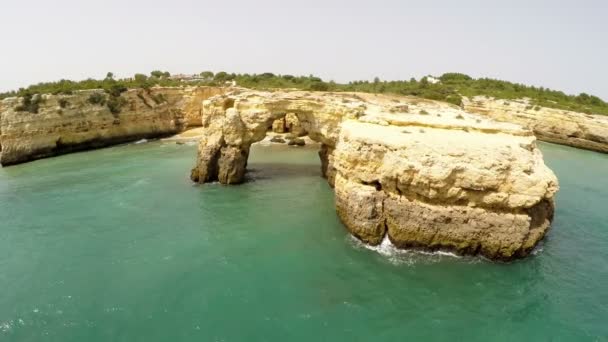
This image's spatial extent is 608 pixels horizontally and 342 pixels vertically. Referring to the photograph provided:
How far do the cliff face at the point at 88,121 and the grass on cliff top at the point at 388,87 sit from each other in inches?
80.8

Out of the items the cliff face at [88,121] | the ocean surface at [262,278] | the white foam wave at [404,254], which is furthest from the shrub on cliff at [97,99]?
the white foam wave at [404,254]

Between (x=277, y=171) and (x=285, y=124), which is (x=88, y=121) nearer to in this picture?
(x=285, y=124)

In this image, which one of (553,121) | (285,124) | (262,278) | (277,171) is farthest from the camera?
(285,124)

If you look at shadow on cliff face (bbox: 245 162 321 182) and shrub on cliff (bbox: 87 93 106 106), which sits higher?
shrub on cliff (bbox: 87 93 106 106)

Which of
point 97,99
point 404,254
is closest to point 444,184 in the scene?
point 404,254

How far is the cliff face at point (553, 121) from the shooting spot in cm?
4581

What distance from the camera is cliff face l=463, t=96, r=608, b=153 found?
45.8m

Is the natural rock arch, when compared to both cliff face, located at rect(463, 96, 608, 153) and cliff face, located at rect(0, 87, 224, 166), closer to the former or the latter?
cliff face, located at rect(0, 87, 224, 166)

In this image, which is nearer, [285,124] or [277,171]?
[277,171]

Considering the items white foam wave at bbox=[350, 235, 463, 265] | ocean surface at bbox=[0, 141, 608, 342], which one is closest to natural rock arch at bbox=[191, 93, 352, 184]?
ocean surface at bbox=[0, 141, 608, 342]

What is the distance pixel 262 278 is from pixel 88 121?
38.1m

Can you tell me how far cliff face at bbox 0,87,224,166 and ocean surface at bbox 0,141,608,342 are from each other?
58.9 feet

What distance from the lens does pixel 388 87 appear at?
65.9 metres

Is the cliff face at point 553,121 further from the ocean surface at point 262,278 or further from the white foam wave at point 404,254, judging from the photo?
the white foam wave at point 404,254
